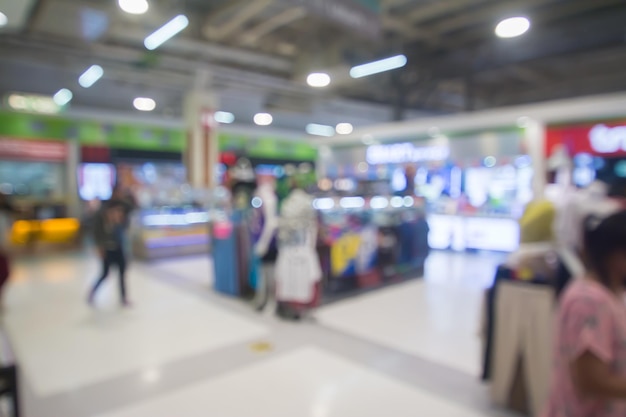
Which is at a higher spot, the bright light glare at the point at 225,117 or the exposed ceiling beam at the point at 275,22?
the exposed ceiling beam at the point at 275,22

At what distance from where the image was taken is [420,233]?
7.35 metres

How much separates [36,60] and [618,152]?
36.2 feet

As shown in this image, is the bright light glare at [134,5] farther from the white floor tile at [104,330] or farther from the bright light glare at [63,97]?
the bright light glare at [63,97]

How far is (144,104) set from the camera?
39.5ft

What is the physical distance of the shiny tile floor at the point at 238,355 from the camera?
10.0 feet

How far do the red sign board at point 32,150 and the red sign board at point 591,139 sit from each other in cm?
1225

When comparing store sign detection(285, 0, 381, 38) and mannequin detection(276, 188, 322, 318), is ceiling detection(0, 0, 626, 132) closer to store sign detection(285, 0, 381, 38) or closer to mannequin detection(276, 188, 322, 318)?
store sign detection(285, 0, 381, 38)

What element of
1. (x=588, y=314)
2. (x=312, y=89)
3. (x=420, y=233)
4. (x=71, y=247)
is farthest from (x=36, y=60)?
(x=588, y=314)

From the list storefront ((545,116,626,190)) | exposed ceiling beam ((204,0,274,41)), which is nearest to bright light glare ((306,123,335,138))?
exposed ceiling beam ((204,0,274,41))

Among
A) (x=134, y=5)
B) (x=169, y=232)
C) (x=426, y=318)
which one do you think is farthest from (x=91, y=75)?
(x=426, y=318)

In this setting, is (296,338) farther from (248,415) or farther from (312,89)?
(312,89)

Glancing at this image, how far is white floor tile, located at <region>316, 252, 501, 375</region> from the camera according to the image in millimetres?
4044

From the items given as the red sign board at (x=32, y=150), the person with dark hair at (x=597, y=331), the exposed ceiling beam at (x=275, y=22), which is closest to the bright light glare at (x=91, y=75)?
the exposed ceiling beam at (x=275, y=22)

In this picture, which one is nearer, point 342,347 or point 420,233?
point 342,347
